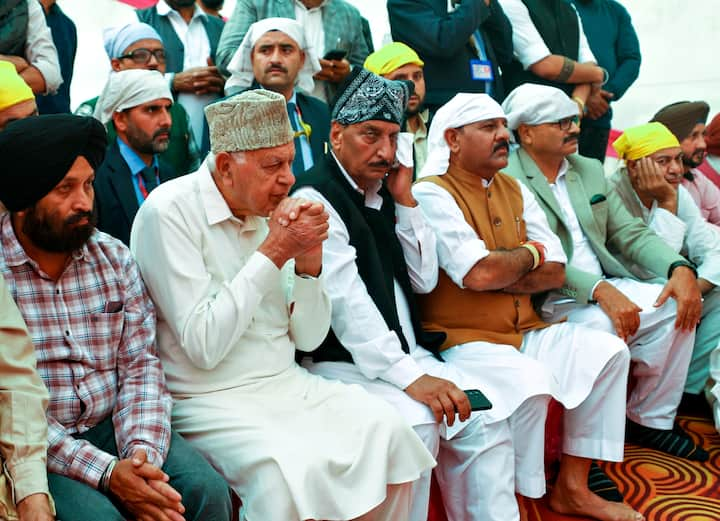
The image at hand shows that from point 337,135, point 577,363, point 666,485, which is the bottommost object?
point 666,485

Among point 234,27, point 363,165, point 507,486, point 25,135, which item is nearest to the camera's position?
point 25,135

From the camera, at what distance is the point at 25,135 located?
6.38 feet

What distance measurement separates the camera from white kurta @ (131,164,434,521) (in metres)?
2.07

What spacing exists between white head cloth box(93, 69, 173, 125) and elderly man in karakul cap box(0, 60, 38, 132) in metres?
0.67

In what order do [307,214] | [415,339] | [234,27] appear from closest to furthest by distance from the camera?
[307,214] < [415,339] < [234,27]

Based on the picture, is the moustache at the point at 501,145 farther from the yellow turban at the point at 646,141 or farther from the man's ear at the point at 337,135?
the yellow turban at the point at 646,141

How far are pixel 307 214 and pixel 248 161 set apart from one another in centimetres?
26

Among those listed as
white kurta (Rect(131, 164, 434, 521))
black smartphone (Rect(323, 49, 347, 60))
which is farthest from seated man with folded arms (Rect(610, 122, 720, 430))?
white kurta (Rect(131, 164, 434, 521))

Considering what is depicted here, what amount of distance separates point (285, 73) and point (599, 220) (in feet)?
5.67

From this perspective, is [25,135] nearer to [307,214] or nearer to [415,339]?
[307,214]

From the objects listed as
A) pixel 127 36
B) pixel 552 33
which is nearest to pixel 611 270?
pixel 552 33

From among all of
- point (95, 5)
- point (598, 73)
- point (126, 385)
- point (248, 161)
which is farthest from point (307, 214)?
point (95, 5)

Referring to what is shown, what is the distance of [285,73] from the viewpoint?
4035 millimetres

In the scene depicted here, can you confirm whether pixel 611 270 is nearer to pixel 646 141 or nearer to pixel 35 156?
pixel 646 141
